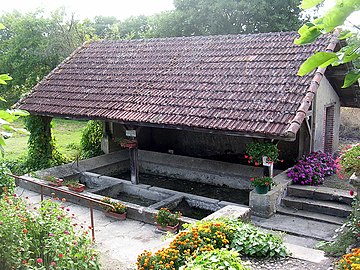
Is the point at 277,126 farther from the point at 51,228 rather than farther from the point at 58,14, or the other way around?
the point at 58,14

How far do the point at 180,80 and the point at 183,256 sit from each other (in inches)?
265

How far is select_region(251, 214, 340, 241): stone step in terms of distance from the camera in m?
7.78

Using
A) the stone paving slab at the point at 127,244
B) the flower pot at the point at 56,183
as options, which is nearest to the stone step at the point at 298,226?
the stone paving slab at the point at 127,244

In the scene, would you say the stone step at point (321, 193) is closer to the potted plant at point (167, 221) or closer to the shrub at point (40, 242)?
the potted plant at point (167, 221)

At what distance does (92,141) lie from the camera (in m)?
14.3

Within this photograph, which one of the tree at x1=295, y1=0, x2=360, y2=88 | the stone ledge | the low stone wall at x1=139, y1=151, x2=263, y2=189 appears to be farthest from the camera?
the low stone wall at x1=139, y1=151, x2=263, y2=189

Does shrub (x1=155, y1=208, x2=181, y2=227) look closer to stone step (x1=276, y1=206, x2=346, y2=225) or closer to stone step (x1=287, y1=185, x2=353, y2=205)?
stone step (x1=276, y1=206, x2=346, y2=225)

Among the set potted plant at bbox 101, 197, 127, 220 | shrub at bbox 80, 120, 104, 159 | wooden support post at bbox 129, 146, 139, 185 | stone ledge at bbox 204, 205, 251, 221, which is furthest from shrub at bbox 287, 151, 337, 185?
shrub at bbox 80, 120, 104, 159

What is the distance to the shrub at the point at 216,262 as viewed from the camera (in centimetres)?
417

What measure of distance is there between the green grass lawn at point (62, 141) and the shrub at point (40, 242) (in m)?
8.43

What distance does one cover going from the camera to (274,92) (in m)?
9.08

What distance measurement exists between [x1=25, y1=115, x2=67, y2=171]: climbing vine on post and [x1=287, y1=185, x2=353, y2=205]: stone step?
775 cm

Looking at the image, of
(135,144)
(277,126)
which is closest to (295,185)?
(277,126)

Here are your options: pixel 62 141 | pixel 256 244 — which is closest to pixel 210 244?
pixel 256 244
